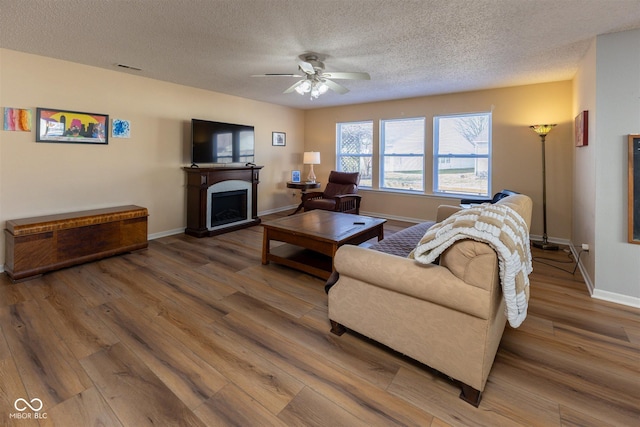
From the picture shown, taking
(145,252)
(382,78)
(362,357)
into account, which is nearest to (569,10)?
(382,78)

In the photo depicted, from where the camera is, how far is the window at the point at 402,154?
5699 millimetres

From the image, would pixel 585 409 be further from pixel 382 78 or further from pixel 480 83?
pixel 480 83

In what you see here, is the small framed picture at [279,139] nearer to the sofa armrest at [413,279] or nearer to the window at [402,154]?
the window at [402,154]

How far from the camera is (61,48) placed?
3119 millimetres

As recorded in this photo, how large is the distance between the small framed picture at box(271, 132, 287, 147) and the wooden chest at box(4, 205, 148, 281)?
126 inches

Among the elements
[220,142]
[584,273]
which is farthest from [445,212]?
[220,142]

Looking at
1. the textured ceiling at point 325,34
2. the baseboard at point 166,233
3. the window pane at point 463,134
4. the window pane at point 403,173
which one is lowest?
the baseboard at point 166,233

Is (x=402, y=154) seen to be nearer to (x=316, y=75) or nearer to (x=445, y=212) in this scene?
(x=445, y=212)

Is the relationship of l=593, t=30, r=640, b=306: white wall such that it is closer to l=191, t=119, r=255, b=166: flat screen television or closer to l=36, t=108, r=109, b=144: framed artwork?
l=191, t=119, r=255, b=166: flat screen television

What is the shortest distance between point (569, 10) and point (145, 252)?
192 inches

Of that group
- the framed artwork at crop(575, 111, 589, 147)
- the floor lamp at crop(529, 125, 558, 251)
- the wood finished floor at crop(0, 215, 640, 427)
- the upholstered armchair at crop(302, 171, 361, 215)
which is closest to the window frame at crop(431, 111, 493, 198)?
the floor lamp at crop(529, 125, 558, 251)

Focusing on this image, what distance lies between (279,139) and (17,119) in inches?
161

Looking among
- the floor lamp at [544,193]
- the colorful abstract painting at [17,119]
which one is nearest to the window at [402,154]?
the floor lamp at [544,193]

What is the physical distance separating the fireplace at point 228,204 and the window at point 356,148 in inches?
91.7
